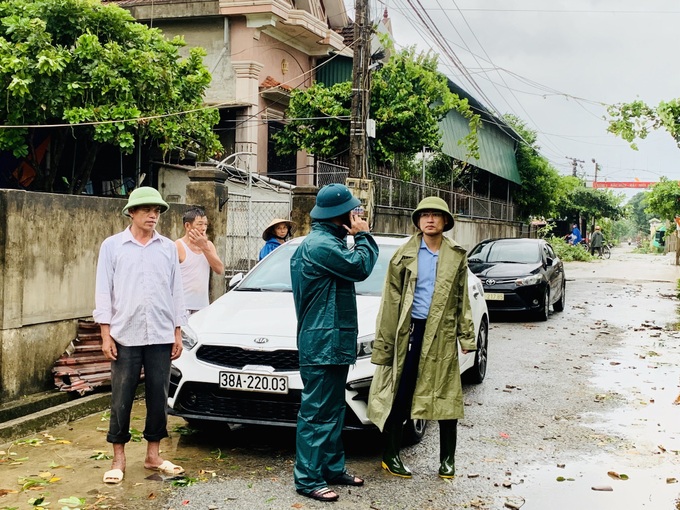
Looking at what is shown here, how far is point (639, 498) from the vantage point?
5.09m

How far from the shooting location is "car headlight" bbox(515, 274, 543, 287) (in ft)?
46.7

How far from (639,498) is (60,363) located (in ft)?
17.1

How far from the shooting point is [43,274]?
23.9 ft

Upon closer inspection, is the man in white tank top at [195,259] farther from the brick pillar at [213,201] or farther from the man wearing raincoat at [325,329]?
the brick pillar at [213,201]

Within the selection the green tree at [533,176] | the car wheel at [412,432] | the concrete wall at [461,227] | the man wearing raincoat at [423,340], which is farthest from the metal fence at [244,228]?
the green tree at [533,176]

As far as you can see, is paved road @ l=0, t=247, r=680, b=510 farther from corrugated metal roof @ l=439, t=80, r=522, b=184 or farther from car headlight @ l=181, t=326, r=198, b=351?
corrugated metal roof @ l=439, t=80, r=522, b=184

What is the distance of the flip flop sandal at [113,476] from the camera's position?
200 inches

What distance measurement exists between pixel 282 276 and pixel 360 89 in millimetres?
8714

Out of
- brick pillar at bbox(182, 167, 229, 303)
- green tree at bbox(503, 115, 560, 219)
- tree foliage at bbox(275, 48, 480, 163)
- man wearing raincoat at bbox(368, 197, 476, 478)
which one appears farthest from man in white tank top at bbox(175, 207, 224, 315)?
green tree at bbox(503, 115, 560, 219)

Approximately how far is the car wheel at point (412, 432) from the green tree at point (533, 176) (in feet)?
112

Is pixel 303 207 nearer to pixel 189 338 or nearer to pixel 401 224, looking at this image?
pixel 401 224

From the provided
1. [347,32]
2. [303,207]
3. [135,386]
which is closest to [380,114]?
[303,207]

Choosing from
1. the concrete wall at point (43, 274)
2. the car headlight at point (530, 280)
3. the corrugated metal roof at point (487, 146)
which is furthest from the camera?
the corrugated metal roof at point (487, 146)

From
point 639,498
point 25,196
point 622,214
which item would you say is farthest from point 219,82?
point 622,214
